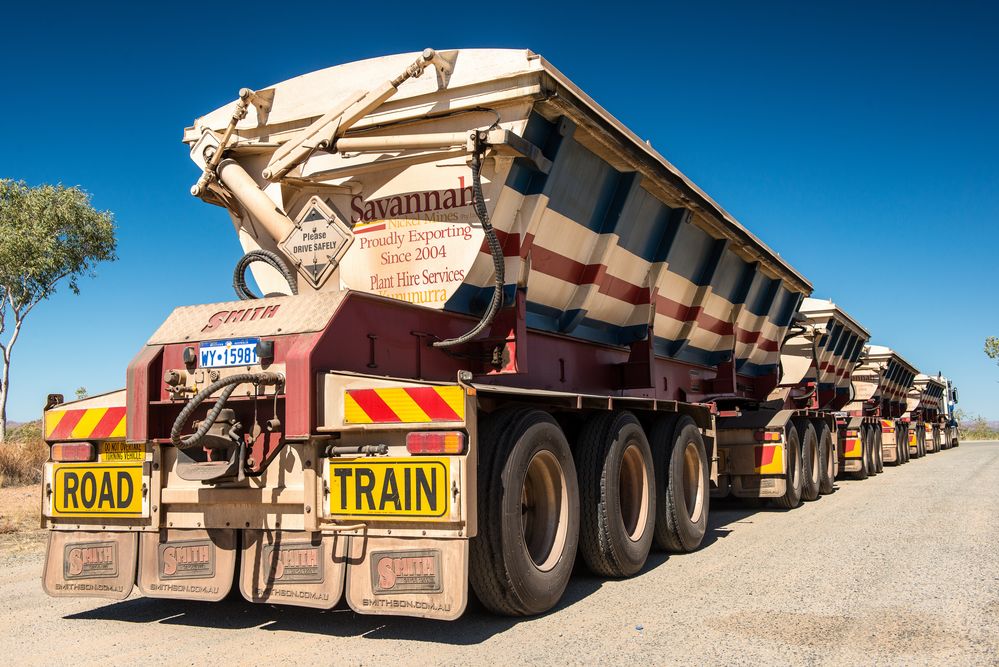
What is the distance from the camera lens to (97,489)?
Result: 5.19m

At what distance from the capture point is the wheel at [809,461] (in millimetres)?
11859

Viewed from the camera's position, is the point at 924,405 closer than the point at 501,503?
No

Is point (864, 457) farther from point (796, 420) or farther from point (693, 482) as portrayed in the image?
point (693, 482)

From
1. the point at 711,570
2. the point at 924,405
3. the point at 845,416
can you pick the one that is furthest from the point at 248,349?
the point at 924,405

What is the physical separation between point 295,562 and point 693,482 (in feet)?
14.3

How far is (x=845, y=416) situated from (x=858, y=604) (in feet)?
39.4

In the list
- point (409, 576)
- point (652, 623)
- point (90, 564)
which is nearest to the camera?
point (409, 576)

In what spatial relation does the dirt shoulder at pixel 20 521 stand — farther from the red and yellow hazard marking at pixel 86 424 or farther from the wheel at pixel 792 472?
the wheel at pixel 792 472

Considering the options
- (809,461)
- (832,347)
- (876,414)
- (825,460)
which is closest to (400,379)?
(809,461)

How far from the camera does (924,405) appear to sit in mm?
32969

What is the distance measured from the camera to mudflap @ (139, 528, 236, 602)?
4875mm

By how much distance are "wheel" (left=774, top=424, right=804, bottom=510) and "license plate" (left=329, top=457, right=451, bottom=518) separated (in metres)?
7.39

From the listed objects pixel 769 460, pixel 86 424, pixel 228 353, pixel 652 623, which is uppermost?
pixel 228 353

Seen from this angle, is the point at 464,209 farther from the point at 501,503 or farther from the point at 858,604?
the point at 858,604
